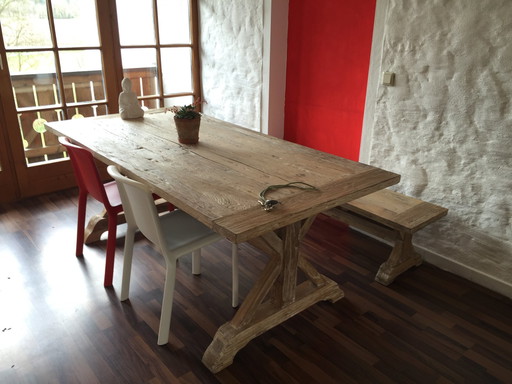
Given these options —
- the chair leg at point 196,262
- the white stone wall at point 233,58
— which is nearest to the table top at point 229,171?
the chair leg at point 196,262

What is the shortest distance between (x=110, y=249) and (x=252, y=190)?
1.04m

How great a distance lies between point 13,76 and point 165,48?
130cm

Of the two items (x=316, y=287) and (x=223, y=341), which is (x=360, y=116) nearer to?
(x=316, y=287)

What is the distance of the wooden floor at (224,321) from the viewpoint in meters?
1.92

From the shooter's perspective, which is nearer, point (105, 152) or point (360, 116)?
point (105, 152)

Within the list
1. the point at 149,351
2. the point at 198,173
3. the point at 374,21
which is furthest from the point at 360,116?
the point at 149,351

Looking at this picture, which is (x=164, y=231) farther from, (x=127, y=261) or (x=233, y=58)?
(x=233, y=58)

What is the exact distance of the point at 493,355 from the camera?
204 cm

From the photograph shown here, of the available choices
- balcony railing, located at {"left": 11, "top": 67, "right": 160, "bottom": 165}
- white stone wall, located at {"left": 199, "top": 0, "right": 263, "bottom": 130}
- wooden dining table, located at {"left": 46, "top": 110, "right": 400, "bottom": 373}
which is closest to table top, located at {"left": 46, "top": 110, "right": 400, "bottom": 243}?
wooden dining table, located at {"left": 46, "top": 110, "right": 400, "bottom": 373}

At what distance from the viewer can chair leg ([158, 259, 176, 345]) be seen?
6.49 ft

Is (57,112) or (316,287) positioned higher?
(57,112)

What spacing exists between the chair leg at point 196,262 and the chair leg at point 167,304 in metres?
0.57

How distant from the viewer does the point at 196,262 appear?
8.52 ft

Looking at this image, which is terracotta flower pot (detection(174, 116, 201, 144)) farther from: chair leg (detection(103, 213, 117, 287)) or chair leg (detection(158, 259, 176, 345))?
chair leg (detection(158, 259, 176, 345))
